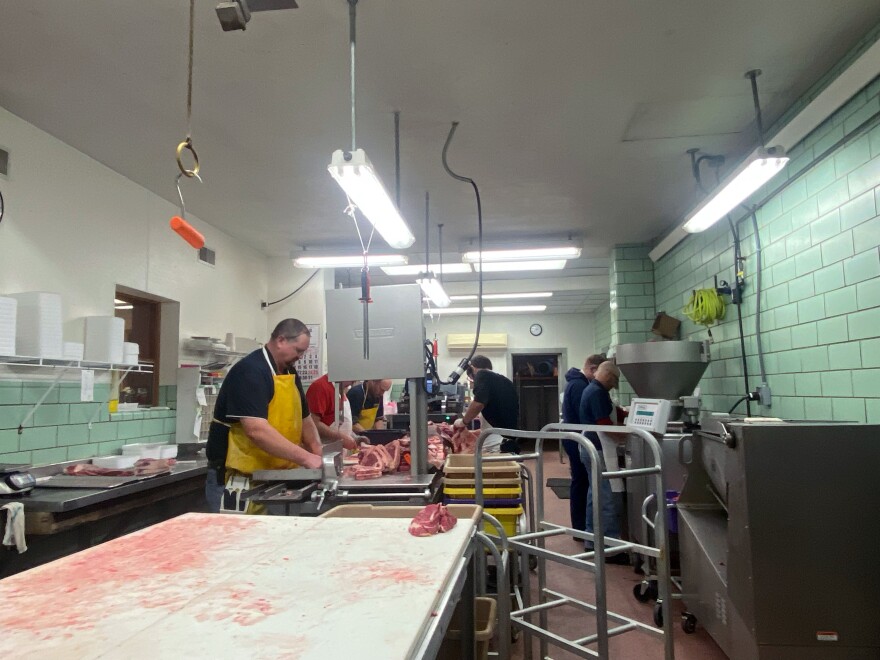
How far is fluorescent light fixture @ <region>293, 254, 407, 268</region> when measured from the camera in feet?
17.4

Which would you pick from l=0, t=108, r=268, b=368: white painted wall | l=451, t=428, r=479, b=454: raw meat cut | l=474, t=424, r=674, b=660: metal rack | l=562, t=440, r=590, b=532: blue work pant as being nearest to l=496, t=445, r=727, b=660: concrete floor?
l=562, t=440, r=590, b=532: blue work pant

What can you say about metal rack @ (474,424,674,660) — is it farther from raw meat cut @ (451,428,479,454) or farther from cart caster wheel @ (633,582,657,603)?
raw meat cut @ (451,428,479,454)

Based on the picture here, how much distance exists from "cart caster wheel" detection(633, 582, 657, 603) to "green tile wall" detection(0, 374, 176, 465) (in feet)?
13.0

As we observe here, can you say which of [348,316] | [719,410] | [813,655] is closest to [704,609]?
[813,655]

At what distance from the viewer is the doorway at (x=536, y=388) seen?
1245 centimetres

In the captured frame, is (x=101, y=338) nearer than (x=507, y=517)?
No

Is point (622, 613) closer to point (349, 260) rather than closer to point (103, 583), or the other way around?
point (103, 583)

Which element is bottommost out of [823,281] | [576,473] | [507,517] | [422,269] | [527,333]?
[576,473]

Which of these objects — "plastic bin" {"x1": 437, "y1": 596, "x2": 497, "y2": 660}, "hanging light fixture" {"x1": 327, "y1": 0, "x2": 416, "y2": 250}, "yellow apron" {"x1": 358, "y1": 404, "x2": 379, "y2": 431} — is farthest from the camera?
"yellow apron" {"x1": 358, "y1": 404, "x2": 379, "y2": 431}

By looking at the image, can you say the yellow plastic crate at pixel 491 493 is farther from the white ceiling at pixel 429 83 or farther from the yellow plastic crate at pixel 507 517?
the white ceiling at pixel 429 83

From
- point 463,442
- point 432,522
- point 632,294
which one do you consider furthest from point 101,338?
point 632,294

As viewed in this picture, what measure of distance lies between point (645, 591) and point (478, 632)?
6.63 feet

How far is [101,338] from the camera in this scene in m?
3.70

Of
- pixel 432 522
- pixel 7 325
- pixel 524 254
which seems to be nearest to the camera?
pixel 432 522
